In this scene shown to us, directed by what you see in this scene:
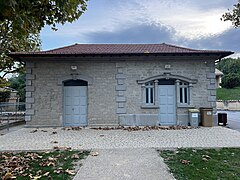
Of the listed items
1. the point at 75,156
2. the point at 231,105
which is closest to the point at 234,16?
the point at 75,156

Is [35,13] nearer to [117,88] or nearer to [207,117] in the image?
[117,88]

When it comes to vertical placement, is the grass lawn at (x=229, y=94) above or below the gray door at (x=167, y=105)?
above

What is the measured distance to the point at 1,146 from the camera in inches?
299

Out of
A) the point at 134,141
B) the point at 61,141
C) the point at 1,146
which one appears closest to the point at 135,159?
the point at 134,141

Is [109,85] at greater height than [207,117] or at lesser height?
greater

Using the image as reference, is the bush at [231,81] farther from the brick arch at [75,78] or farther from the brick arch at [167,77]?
the brick arch at [75,78]

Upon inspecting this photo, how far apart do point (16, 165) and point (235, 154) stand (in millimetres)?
5778

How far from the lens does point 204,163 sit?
17.6 feet

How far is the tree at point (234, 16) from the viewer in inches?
540

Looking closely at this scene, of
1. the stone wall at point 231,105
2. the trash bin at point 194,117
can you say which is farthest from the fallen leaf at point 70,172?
the stone wall at point 231,105

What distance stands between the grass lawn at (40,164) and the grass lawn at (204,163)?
2320mm

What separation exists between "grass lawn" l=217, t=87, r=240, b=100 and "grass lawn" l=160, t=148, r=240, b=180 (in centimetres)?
3383

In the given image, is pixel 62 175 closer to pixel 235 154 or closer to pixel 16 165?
pixel 16 165

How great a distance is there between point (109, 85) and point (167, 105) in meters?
3.51
